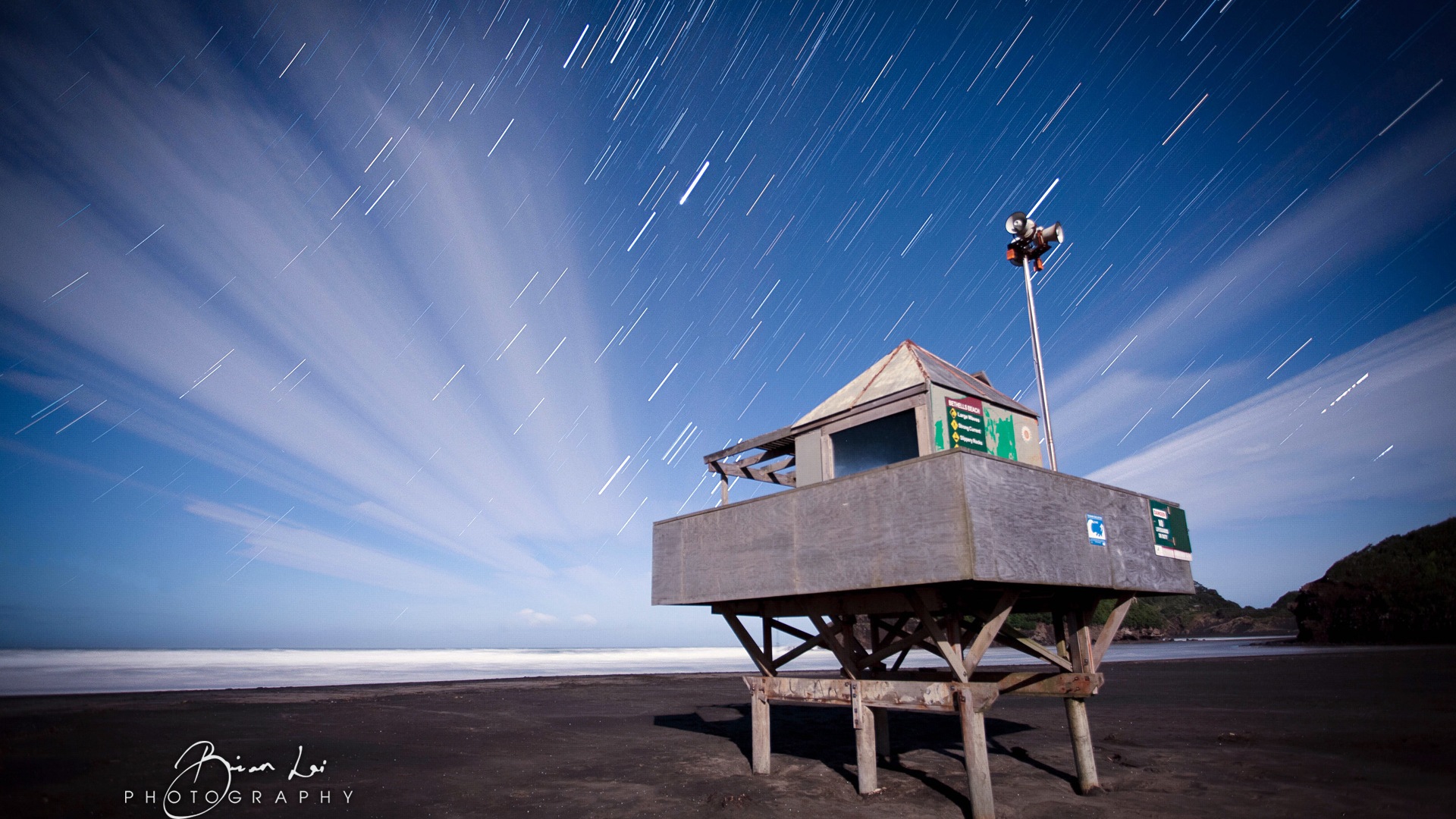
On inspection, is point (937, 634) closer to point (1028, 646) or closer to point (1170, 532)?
point (1028, 646)

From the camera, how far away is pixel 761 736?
1198cm

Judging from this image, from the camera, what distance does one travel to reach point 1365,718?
16.1m

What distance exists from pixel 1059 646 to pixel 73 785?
54.4 ft

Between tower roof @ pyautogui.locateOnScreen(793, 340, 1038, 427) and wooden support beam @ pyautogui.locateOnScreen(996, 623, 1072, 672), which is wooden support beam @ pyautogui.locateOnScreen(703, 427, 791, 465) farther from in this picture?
wooden support beam @ pyautogui.locateOnScreen(996, 623, 1072, 672)

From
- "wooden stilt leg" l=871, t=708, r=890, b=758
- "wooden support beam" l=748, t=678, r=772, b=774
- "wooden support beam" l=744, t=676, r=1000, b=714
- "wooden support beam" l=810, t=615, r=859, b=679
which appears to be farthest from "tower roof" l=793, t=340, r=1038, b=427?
"wooden stilt leg" l=871, t=708, r=890, b=758

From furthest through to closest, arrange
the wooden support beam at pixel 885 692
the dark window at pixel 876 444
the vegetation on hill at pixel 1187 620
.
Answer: the vegetation on hill at pixel 1187 620, the dark window at pixel 876 444, the wooden support beam at pixel 885 692

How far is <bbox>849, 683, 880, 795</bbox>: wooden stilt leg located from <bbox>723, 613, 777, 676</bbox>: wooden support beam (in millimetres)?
2217

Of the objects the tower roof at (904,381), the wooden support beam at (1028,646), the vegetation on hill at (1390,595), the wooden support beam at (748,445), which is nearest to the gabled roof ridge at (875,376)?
the tower roof at (904,381)

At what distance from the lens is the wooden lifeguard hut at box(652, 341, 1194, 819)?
8.09m

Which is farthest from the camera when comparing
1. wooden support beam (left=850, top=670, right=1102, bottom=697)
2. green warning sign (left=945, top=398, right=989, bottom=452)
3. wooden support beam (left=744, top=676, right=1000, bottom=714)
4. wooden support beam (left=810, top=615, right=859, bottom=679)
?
wooden support beam (left=810, top=615, right=859, bottom=679)

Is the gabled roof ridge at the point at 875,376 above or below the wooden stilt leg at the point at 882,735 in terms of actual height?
above

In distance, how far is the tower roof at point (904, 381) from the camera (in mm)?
10125

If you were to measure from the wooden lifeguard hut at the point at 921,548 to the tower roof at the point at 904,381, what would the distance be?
0.05 m

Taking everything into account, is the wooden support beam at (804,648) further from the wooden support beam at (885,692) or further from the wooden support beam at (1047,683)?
the wooden support beam at (1047,683)
